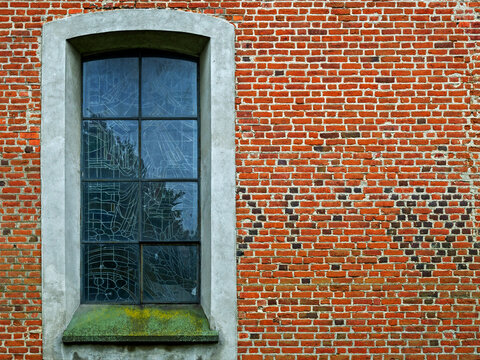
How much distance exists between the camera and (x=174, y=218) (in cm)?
533

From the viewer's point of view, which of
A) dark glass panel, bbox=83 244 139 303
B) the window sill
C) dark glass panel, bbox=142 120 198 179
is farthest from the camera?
dark glass panel, bbox=142 120 198 179

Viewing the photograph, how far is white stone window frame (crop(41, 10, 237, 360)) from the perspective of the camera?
4.87 m

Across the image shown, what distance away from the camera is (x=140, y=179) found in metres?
5.33

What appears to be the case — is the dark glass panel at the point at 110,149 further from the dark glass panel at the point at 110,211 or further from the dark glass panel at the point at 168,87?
the dark glass panel at the point at 168,87

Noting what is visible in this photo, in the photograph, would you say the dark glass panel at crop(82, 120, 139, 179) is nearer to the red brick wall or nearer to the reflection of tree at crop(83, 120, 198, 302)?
the reflection of tree at crop(83, 120, 198, 302)

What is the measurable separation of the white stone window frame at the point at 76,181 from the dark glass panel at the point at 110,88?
0.23 metres

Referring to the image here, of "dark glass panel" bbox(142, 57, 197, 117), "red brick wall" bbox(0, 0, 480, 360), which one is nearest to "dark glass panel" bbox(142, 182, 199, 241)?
"red brick wall" bbox(0, 0, 480, 360)

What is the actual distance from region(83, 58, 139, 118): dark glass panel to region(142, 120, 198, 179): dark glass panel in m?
0.32

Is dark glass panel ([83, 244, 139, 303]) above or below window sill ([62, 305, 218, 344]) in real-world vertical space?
above

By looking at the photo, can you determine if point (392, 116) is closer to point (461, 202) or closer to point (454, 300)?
point (461, 202)

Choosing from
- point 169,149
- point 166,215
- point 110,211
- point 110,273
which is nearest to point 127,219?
point 110,211

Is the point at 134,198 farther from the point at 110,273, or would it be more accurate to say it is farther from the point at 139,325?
the point at 139,325

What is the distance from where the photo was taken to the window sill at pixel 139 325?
481 cm

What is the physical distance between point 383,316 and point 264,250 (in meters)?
1.39
